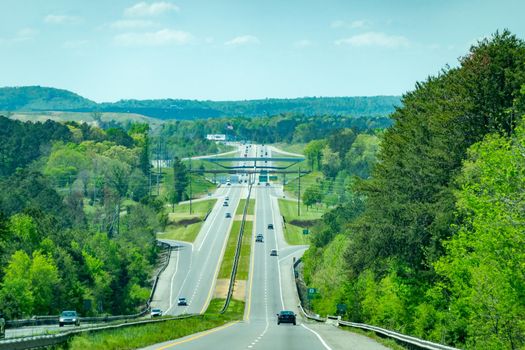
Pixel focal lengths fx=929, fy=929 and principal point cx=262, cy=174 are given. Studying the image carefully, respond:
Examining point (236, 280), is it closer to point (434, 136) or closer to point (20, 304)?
point (20, 304)

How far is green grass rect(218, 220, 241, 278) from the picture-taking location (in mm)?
150250

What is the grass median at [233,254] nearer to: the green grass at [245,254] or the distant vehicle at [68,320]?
the green grass at [245,254]

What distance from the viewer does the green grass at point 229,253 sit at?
150250 millimetres

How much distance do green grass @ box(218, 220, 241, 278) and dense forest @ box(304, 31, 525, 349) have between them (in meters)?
61.9

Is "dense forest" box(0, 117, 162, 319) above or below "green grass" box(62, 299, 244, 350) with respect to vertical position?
below

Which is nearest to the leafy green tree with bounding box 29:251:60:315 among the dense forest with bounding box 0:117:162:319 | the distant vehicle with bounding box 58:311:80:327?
the dense forest with bounding box 0:117:162:319

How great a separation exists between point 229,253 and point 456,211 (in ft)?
352

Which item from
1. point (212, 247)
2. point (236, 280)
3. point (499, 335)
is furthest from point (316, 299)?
point (499, 335)

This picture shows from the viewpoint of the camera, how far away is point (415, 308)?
70.5 m

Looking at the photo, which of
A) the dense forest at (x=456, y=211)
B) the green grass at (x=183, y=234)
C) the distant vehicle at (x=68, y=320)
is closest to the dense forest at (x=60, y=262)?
the green grass at (x=183, y=234)

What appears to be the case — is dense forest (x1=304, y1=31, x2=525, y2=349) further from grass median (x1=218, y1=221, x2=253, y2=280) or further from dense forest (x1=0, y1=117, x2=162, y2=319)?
grass median (x1=218, y1=221, x2=253, y2=280)

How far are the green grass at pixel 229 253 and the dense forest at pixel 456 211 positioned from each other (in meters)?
61.9

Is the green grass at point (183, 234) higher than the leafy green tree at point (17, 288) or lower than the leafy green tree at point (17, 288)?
lower

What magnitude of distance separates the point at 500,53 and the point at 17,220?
77.6m
